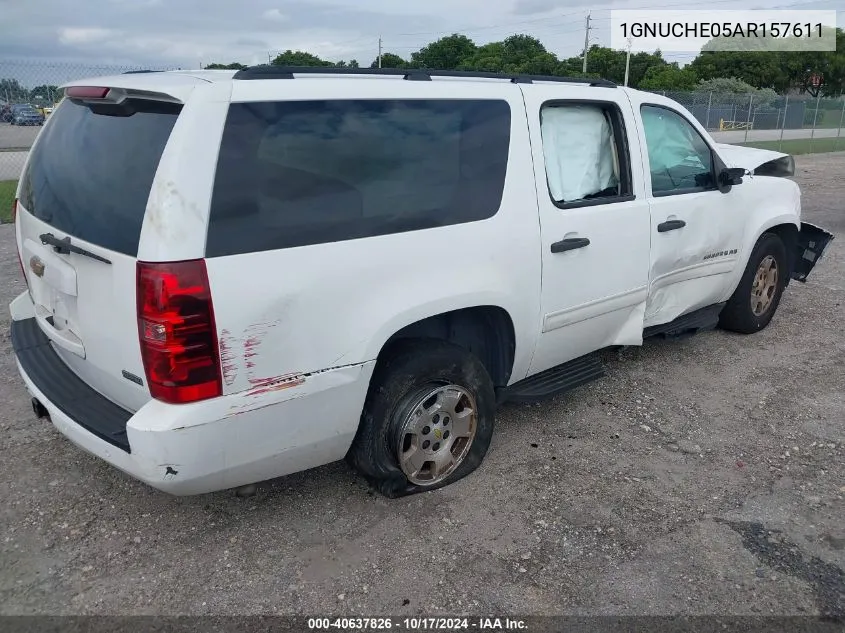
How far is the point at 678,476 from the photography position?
3.52 metres

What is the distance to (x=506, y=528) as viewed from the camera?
10.1 ft

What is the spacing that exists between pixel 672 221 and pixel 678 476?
5.07 feet

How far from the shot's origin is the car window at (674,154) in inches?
167

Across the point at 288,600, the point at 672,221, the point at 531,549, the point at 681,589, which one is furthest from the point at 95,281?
the point at 672,221

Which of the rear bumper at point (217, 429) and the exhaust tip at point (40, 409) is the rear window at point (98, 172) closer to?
the rear bumper at point (217, 429)

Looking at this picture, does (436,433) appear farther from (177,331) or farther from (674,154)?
(674,154)

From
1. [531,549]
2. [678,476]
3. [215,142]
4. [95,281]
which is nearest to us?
[215,142]

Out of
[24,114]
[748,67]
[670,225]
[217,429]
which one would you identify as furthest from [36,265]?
[748,67]

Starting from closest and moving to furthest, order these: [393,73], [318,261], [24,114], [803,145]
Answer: [318,261]
[393,73]
[24,114]
[803,145]

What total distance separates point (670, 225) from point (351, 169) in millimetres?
2267

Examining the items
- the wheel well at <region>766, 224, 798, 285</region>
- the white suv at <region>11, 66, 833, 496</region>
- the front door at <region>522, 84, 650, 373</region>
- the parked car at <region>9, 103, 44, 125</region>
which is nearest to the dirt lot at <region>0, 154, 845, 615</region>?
the white suv at <region>11, 66, 833, 496</region>

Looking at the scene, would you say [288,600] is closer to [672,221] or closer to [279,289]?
[279,289]

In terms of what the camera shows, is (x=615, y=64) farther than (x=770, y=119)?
Yes

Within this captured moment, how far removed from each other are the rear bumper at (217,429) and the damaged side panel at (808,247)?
463 cm
